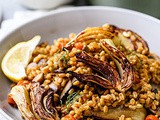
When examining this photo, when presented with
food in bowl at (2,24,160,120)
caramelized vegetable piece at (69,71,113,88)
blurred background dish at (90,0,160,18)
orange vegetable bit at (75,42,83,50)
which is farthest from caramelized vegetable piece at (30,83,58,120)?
blurred background dish at (90,0,160,18)

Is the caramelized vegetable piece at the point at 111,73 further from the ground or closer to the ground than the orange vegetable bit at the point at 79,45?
closer to the ground

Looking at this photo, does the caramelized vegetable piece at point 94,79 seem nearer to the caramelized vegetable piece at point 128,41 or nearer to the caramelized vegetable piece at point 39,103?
the caramelized vegetable piece at point 39,103

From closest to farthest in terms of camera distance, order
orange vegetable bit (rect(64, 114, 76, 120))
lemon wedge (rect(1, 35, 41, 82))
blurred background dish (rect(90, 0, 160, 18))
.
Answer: orange vegetable bit (rect(64, 114, 76, 120))
lemon wedge (rect(1, 35, 41, 82))
blurred background dish (rect(90, 0, 160, 18))

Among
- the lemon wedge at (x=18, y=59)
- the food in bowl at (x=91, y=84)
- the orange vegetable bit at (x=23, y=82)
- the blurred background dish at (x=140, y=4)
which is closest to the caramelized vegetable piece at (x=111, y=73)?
the food in bowl at (x=91, y=84)

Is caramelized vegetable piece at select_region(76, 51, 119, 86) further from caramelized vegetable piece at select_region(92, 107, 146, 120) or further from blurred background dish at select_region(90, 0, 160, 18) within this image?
blurred background dish at select_region(90, 0, 160, 18)

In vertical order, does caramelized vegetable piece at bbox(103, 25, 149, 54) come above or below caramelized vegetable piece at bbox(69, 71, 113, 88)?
above

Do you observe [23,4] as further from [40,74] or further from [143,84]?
[143,84]

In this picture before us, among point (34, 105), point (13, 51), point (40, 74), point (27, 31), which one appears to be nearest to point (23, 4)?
point (27, 31)

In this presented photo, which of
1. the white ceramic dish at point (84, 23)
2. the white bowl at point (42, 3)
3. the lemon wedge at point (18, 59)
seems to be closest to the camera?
the lemon wedge at point (18, 59)
